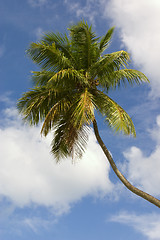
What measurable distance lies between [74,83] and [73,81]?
13cm

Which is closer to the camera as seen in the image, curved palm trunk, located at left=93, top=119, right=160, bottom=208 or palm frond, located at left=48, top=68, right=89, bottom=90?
curved palm trunk, located at left=93, top=119, right=160, bottom=208

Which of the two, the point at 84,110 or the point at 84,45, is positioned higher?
the point at 84,45

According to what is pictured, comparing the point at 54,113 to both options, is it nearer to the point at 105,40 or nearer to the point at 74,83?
the point at 74,83

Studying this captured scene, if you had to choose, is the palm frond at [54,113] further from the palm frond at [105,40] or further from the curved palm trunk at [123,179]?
the palm frond at [105,40]

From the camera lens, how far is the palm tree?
11328 millimetres

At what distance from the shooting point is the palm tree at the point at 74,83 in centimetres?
1133

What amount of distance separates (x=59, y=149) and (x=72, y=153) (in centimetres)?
123

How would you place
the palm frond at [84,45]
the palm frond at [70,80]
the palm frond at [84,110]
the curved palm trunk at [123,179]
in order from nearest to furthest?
the curved palm trunk at [123,179], the palm frond at [84,110], the palm frond at [70,80], the palm frond at [84,45]

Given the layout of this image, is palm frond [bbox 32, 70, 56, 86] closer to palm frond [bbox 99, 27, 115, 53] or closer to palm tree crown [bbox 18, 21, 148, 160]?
palm tree crown [bbox 18, 21, 148, 160]

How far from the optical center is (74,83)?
465 inches

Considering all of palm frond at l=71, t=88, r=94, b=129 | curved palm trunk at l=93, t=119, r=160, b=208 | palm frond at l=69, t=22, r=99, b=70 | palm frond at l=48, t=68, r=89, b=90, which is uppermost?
palm frond at l=69, t=22, r=99, b=70

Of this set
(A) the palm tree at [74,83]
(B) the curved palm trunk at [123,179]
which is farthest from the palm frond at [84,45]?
(B) the curved palm trunk at [123,179]

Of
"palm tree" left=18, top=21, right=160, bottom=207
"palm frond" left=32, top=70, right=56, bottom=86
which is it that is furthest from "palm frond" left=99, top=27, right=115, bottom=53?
"palm frond" left=32, top=70, right=56, bottom=86

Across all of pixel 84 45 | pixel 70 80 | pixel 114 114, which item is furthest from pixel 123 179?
pixel 84 45
